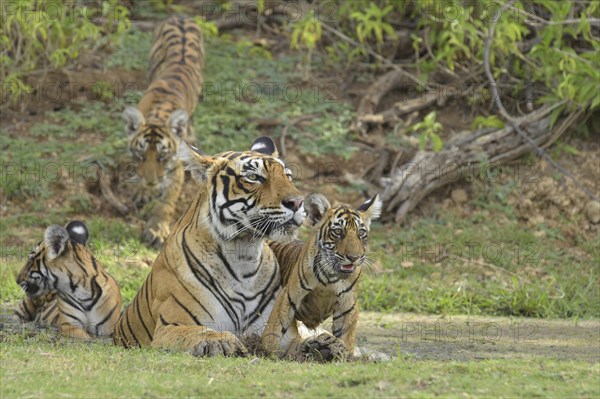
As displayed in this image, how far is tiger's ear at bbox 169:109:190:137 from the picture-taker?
11641 mm

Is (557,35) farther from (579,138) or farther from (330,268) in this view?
(330,268)

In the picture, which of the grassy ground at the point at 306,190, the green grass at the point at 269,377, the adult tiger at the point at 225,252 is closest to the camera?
the green grass at the point at 269,377

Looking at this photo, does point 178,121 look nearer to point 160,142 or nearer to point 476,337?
point 160,142

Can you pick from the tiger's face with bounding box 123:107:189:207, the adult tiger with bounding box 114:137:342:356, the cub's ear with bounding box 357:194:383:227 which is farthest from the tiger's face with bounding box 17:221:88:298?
the tiger's face with bounding box 123:107:189:207

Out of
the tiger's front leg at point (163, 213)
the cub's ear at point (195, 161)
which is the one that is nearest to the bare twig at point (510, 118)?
the tiger's front leg at point (163, 213)

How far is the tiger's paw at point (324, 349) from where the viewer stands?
6410mm

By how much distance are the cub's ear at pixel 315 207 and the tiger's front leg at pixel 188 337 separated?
1.11 m

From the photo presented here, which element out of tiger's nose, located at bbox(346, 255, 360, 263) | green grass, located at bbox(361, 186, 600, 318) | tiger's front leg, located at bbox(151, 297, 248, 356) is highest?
tiger's nose, located at bbox(346, 255, 360, 263)

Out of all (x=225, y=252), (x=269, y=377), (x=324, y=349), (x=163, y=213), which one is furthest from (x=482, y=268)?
(x=269, y=377)

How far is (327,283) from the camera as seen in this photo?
6816mm

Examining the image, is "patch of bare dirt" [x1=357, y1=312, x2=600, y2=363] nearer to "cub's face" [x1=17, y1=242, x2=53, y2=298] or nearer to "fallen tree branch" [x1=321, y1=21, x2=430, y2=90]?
"cub's face" [x1=17, y1=242, x2=53, y2=298]

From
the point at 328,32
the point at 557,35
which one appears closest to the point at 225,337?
the point at 557,35

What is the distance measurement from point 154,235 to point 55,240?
2853 millimetres

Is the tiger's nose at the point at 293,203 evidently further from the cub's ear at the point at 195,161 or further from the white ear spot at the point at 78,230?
the white ear spot at the point at 78,230
